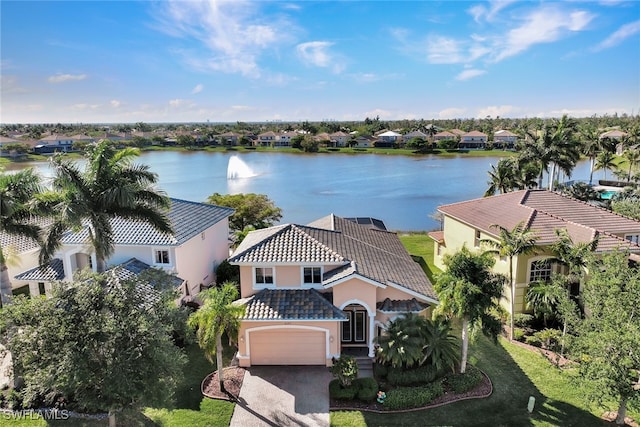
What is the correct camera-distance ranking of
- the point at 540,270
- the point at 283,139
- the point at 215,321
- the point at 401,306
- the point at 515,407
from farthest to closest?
the point at 283,139 → the point at 540,270 → the point at 401,306 → the point at 215,321 → the point at 515,407

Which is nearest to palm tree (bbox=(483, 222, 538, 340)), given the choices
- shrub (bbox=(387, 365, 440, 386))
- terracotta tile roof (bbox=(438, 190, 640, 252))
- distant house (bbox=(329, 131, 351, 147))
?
terracotta tile roof (bbox=(438, 190, 640, 252))

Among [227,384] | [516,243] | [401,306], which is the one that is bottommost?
[227,384]

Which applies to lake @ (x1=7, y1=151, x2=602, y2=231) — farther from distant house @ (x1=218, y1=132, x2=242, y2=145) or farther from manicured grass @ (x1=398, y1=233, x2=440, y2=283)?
distant house @ (x1=218, y1=132, x2=242, y2=145)

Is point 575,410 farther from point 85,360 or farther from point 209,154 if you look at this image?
point 209,154

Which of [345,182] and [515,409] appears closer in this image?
[515,409]

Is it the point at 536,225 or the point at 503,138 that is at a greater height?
the point at 503,138

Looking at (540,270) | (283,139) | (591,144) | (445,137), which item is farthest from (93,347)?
(283,139)

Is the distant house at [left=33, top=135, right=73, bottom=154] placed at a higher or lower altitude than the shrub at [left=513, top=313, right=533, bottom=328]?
higher

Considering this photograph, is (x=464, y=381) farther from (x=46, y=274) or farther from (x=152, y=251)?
(x=46, y=274)
